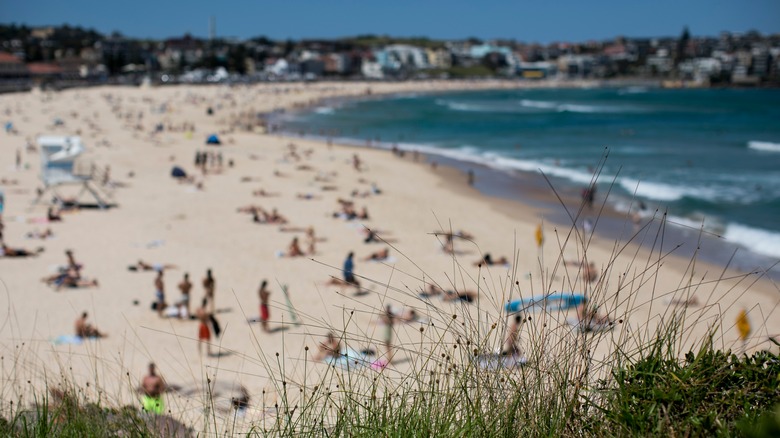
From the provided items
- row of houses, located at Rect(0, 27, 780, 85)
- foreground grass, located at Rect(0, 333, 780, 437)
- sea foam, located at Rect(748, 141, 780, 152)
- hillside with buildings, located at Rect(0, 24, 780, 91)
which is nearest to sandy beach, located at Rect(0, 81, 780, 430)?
foreground grass, located at Rect(0, 333, 780, 437)

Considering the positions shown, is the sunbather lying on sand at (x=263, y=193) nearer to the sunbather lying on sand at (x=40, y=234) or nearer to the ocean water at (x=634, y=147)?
the sunbather lying on sand at (x=40, y=234)

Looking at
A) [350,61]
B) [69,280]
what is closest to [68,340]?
[69,280]

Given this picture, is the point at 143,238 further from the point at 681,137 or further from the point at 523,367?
the point at 681,137

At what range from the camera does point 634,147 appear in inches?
1423

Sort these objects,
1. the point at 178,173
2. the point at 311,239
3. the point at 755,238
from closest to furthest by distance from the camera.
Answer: the point at 311,239
the point at 755,238
the point at 178,173

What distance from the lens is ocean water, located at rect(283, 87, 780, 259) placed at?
65.6 feet

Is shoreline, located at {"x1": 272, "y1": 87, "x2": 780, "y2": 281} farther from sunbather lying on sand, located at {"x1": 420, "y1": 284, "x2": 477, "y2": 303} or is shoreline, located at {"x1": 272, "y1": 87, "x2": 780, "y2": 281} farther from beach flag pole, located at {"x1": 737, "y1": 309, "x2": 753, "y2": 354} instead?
sunbather lying on sand, located at {"x1": 420, "y1": 284, "x2": 477, "y2": 303}

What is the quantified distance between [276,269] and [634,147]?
2808cm

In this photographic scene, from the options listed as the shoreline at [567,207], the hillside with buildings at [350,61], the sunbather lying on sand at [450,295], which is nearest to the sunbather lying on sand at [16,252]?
the sunbather lying on sand at [450,295]

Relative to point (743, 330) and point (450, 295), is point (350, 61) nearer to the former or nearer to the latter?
point (743, 330)

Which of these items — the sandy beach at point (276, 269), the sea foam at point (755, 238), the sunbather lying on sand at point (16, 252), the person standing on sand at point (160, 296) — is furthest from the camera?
the sea foam at point (755, 238)

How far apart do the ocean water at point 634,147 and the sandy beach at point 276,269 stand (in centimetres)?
155

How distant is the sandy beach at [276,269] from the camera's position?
4391 mm

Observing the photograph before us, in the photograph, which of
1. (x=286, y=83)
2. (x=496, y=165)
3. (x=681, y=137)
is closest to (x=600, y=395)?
(x=496, y=165)
